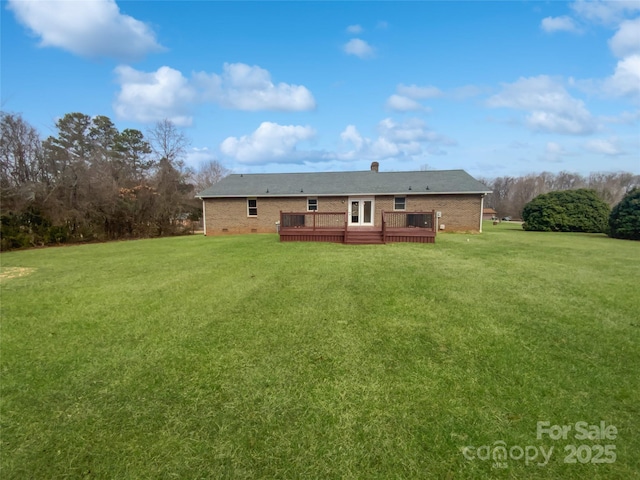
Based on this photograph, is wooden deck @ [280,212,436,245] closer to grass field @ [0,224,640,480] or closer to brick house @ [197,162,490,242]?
brick house @ [197,162,490,242]

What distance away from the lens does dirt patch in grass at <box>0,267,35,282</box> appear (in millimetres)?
8375

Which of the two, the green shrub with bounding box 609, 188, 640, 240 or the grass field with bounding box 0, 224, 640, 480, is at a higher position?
the green shrub with bounding box 609, 188, 640, 240

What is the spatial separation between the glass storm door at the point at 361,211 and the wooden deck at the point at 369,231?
568cm

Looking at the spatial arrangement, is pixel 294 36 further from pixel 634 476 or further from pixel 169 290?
pixel 634 476

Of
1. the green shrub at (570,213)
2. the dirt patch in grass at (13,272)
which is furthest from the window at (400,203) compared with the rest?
the dirt patch in grass at (13,272)

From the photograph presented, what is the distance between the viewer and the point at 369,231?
41.6ft

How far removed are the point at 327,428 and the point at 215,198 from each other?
19680 millimetres

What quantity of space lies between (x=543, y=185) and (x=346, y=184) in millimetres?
56156

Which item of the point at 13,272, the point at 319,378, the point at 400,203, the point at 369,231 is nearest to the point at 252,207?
the point at 400,203

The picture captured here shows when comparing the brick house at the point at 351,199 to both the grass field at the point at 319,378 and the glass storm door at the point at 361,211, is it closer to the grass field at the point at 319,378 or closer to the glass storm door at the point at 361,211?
the glass storm door at the point at 361,211

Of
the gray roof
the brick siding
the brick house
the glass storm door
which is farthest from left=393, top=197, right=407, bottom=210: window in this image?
the glass storm door

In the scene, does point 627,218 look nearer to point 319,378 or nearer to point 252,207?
point 319,378

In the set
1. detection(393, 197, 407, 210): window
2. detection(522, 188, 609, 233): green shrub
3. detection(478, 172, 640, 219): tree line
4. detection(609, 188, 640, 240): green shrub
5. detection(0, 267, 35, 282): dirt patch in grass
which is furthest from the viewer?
detection(478, 172, 640, 219): tree line

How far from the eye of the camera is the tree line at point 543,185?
52250 mm
